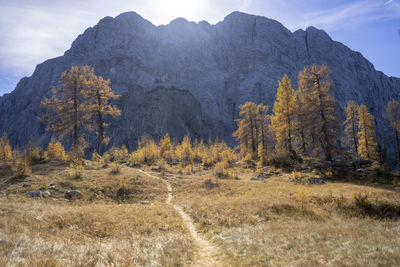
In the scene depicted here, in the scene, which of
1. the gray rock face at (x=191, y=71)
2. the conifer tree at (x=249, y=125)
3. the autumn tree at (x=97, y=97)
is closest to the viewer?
the autumn tree at (x=97, y=97)

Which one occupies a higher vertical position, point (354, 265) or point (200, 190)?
point (354, 265)

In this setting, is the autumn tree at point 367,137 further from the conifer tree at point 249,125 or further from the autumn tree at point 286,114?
the conifer tree at point 249,125

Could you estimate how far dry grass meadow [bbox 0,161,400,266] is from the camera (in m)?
4.83

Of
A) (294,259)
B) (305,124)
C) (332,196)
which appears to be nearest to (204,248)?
(294,259)

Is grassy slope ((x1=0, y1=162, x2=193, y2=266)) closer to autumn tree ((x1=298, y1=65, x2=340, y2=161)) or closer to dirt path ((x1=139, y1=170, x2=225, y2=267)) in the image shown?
dirt path ((x1=139, y1=170, x2=225, y2=267))

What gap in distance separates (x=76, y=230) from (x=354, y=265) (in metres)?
8.57

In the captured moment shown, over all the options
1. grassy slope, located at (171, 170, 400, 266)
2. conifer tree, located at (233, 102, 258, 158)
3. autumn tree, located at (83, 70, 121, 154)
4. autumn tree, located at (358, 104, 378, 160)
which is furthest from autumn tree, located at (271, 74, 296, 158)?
autumn tree, located at (83, 70, 121, 154)

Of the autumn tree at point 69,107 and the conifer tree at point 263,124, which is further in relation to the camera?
the conifer tree at point 263,124

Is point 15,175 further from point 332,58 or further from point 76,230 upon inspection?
point 332,58

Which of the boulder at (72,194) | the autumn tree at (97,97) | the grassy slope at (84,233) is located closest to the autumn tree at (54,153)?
the autumn tree at (97,97)

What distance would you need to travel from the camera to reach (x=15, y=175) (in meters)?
14.1

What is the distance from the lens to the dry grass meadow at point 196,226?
4828 millimetres

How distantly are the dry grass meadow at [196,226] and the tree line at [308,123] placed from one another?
46.1ft

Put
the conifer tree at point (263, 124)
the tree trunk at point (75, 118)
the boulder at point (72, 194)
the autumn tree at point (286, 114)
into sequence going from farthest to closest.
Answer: the conifer tree at point (263, 124) < the autumn tree at point (286, 114) < the tree trunk at point (75, 118) < the boulder at point (72, 194)
